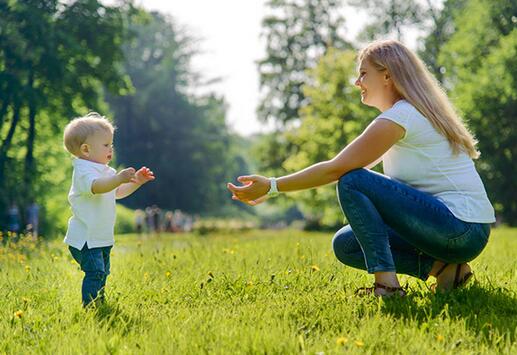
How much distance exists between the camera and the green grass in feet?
10.4

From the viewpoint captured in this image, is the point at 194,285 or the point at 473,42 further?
the point at 473,42

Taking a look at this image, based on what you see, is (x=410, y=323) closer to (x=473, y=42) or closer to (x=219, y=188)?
(x=473, y=42)

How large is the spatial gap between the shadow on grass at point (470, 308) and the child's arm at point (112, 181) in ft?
5.94

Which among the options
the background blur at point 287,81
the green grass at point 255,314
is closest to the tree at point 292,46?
the background blur at point 287,81

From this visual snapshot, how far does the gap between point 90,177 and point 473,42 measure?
2739 centimetres

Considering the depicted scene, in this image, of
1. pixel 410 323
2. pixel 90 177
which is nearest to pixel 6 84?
pixel 90 177

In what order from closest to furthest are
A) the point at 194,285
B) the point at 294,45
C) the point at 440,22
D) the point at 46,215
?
the point at 194,285 → the point at 46,215 → the point at 440,22 → the point at 294,45

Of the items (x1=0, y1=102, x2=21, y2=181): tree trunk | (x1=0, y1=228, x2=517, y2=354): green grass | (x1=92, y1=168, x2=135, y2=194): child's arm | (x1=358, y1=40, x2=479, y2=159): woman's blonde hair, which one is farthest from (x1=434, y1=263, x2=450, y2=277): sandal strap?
(x1=0, y1=102, x2=21, y2=181): tree trunk

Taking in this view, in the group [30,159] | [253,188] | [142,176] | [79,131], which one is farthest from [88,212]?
[30,159]

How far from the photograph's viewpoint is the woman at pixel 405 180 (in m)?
4.08

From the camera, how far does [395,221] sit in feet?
13.6

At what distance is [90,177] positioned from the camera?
14.8 ft

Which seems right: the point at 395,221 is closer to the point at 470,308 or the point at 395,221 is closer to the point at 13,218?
the point at 470,308

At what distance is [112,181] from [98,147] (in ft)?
1.33
